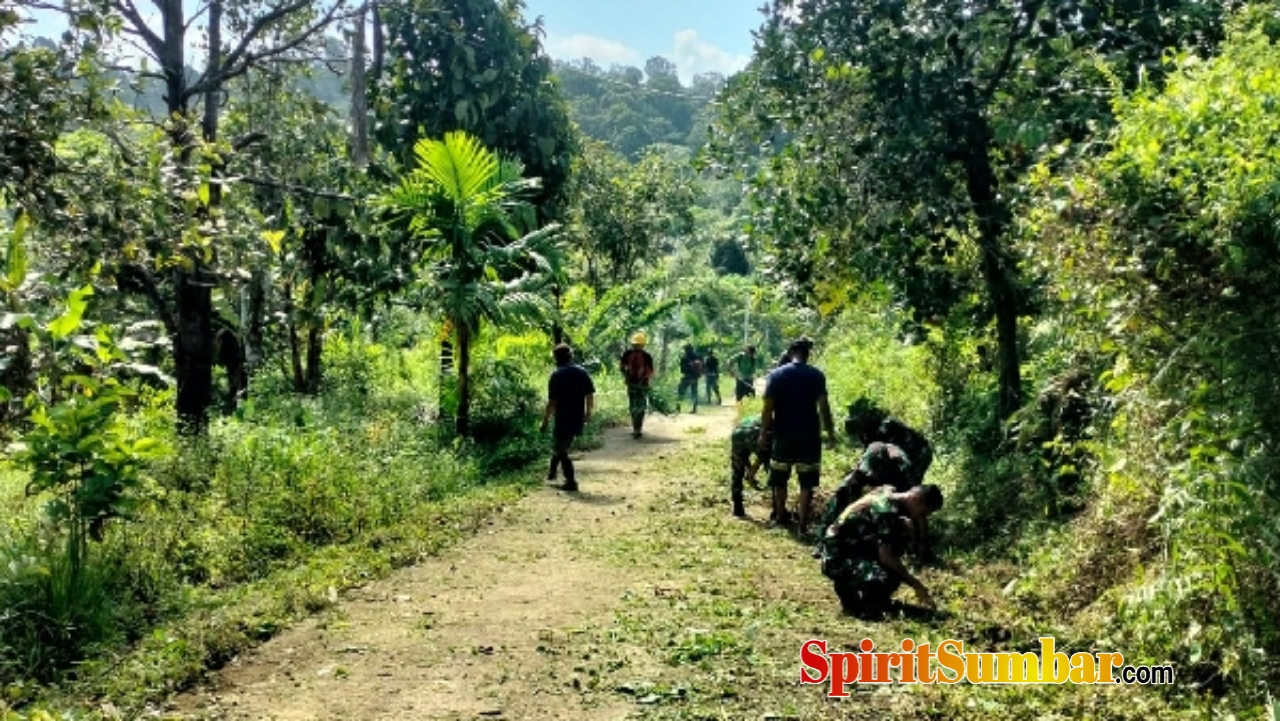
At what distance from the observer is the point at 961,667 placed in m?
5.39

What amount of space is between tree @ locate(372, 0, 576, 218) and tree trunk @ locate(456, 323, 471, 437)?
117 inches

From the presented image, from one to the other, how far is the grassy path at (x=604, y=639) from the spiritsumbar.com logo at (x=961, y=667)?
0.40 feet

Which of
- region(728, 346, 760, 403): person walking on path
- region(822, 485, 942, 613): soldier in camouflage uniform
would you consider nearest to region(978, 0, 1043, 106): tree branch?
region(822, 485, 942, 613): soldier in camouflage uniform

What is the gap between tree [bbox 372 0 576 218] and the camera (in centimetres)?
1343

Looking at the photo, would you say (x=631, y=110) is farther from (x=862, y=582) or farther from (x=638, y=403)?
(x=862, y=582)

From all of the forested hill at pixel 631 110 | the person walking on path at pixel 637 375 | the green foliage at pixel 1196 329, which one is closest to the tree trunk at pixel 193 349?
the person walking on path at pixel 637 375

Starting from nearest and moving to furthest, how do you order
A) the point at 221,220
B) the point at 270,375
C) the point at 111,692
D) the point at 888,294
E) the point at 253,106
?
the point at 111,692, the point at 221,220, the point at 888,294, the point at 253,106, the point at 270,375

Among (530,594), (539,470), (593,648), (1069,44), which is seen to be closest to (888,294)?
(1069,44)

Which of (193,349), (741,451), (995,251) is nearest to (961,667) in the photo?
(741,451)

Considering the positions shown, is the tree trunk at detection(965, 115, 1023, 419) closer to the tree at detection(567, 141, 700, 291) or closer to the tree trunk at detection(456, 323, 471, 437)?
the tree trunk at detection(456, 323, 471, 437)

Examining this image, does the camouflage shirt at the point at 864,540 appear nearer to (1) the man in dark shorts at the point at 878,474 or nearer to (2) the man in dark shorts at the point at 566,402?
(1) the man in dark shorts at the point at 878,474

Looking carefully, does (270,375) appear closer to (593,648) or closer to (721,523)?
(721,523)

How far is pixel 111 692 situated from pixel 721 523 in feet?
19.5

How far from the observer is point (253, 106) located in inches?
615
